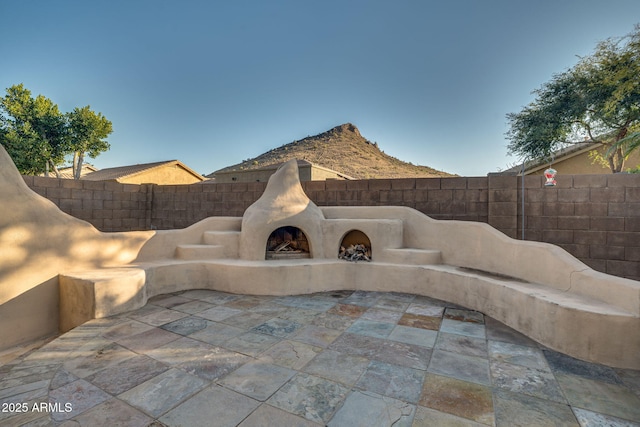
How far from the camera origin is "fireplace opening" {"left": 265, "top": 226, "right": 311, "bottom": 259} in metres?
7.02

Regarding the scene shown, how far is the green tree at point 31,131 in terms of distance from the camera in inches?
620

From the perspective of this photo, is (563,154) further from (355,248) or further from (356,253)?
(356,253)

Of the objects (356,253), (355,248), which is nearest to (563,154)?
(355,248)

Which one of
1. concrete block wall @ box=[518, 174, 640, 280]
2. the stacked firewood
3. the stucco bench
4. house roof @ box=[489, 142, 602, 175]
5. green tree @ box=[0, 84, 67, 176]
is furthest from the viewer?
green tree @ box=[0, 84, 67, 176]

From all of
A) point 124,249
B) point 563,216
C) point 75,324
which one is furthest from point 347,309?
point 563,216

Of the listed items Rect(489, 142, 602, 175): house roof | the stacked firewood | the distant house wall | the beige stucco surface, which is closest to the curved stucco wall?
the beige stucco surface

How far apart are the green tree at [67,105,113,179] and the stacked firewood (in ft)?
69.1

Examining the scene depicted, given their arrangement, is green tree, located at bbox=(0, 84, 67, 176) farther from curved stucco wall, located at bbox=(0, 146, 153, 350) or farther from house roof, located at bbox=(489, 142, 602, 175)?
house roof, located at bbox=(489, 142, 602, 175)

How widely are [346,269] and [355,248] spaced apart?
2.63 feet

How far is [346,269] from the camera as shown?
6586 mm

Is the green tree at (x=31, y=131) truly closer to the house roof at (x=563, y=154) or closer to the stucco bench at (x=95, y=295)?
the stucco bench at (x=95, y=295)

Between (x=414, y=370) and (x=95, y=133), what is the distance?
24.6 m

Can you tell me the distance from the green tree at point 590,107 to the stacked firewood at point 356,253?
1136cm

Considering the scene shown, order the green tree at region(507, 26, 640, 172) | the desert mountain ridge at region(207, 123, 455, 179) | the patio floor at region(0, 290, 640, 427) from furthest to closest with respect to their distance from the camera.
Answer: the desert mountain ridge at region(207, 123, 455, 179) → the green tree at region(507, 26, 640, 172) → the patio floor at region(0, 290, 640, 427)
